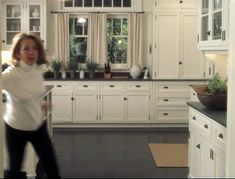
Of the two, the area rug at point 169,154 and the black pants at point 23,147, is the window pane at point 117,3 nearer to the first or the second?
the area rug at point 169,154

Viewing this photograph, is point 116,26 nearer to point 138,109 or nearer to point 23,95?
point 138,109

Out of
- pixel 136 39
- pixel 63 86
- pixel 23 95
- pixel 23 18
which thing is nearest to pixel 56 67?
pixel 63 86

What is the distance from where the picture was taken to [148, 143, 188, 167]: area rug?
15.1ft

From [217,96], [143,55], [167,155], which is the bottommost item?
[167,155]

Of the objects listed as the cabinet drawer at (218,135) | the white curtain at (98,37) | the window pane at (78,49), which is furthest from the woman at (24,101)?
the window pane at (78,49)

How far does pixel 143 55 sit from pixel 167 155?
2452mm

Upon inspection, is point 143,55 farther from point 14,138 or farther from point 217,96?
point 14,138

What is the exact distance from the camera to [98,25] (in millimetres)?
6941

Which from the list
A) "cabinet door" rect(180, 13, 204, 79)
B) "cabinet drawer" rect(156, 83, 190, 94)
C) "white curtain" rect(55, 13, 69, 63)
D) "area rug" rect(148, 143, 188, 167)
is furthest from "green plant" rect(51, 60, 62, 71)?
"area rug" rect(148, 143, 188, 167)

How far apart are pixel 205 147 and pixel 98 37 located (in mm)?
4169

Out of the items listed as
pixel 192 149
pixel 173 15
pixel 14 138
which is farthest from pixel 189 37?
pixel 14 138

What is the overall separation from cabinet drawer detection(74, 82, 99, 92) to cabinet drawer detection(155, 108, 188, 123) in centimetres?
105

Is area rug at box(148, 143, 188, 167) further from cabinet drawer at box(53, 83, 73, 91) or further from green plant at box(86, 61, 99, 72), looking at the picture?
green plant at box(86, 61, 99, 72)

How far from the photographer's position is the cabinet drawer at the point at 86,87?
6562 mm
